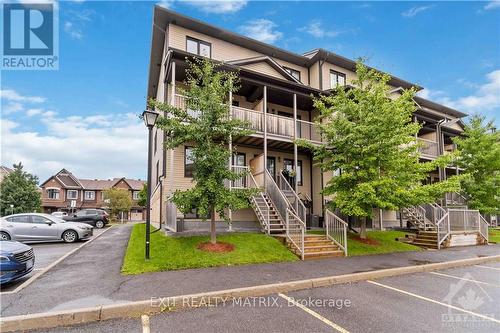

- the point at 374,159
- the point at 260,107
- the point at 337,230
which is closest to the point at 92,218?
the point at 260,107

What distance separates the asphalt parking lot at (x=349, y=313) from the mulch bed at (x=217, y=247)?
3.95 metres

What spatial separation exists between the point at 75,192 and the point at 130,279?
171 feet

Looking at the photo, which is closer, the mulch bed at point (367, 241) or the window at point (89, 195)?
the mulch bed at point (367, 241)

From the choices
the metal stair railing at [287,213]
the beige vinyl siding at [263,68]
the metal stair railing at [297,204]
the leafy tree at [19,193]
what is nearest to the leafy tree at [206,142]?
the metal stair railing at [287,213]

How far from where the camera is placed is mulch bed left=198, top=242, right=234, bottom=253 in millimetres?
9906

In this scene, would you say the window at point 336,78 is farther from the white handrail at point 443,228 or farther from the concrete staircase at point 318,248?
the concrete staircase at point 318,248

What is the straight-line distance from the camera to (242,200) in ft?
34.5

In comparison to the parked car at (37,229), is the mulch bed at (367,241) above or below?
below

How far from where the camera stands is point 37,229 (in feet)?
45.3

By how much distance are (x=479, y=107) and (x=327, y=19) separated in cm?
1733

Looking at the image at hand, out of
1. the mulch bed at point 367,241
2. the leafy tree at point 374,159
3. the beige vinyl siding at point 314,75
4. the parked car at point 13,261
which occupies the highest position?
the beige vinyl siding at point 314,75

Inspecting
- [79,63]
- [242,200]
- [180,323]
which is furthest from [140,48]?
[180,323]

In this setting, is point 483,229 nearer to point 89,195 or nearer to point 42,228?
point 42,228

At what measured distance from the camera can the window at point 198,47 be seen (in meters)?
16.2
